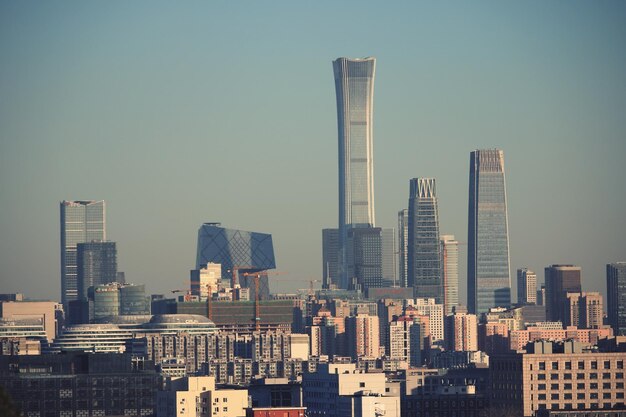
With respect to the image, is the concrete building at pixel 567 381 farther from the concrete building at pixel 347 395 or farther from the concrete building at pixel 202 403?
the concrete building at pixel 202 403

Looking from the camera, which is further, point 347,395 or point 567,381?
point 567,381

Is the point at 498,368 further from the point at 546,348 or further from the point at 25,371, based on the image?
the point at 25,371

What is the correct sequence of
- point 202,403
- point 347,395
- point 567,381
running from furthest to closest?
point 567,381 → point 347,395 → point 202,403

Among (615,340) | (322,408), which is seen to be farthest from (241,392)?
(615,340)

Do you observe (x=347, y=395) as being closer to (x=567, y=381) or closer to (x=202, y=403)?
(x=567, y=381)

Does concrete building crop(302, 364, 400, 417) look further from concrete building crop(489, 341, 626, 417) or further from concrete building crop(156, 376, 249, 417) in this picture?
concrete building crop(156, 376, 249, 417)

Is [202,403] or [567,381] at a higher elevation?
[567,381]

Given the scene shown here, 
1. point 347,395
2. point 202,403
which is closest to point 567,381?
point 347,395

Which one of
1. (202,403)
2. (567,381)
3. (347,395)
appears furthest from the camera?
(567,381)

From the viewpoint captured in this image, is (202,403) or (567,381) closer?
(202,403)
